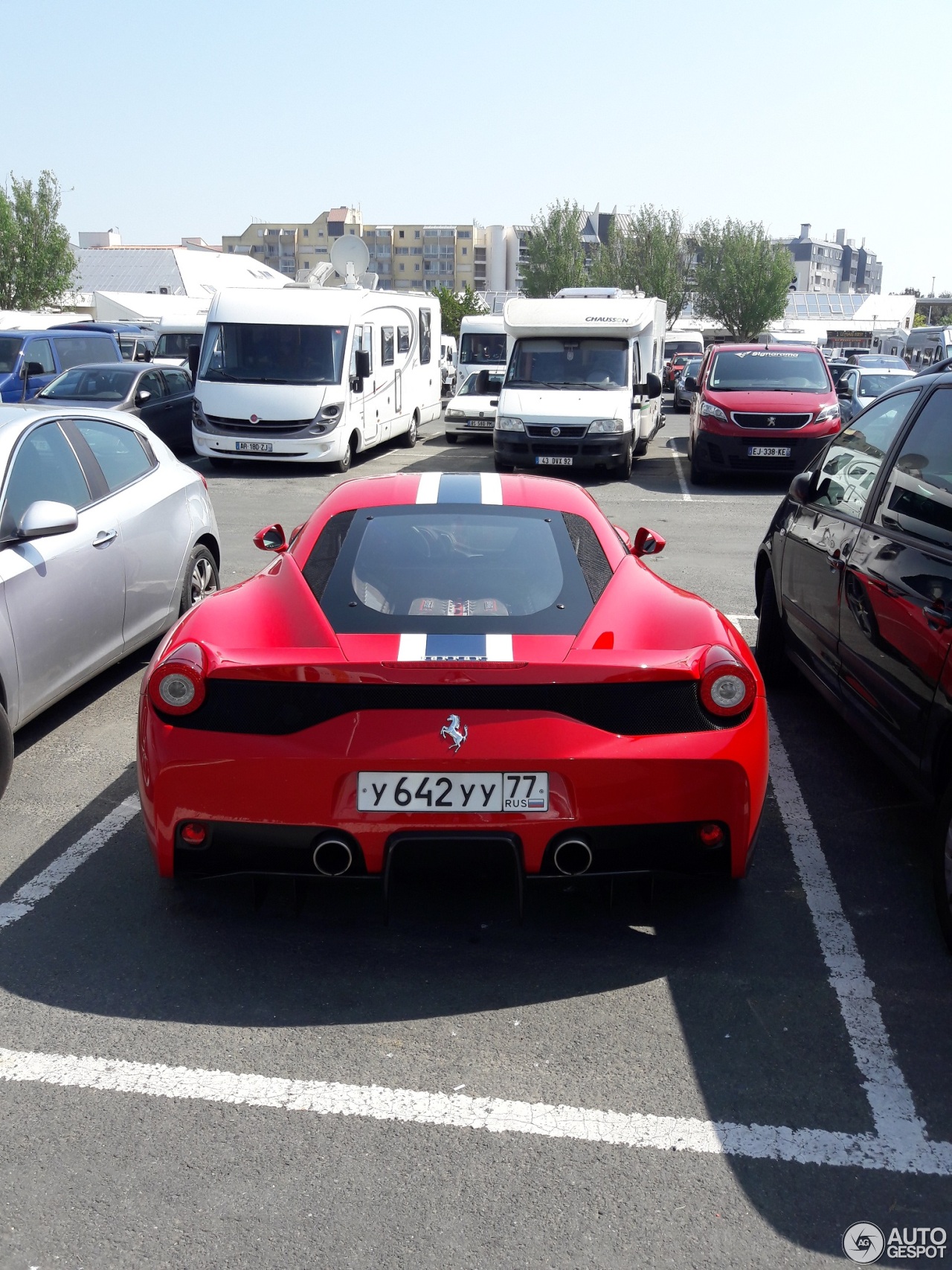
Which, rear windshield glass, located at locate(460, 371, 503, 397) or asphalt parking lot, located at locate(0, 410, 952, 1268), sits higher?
rear windshield glass, located at locate(460, 371, 503, 397)

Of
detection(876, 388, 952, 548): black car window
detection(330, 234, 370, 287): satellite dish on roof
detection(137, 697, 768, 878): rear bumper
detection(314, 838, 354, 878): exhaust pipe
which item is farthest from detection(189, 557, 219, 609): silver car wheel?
detection(330, 234, 370, 287): satellite dish on roof

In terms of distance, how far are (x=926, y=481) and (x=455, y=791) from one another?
2.27 m

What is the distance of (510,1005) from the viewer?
333cm

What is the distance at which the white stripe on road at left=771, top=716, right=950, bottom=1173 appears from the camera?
2.78 meters

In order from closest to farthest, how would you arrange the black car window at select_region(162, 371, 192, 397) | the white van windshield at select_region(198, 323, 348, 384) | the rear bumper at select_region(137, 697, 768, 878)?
the rear bumper at select_region(137, 697, 768, 878) → the white van windshield at select_region(198, 323, 348, 384) → the black car window at select_region(162, 371, 192, 397)

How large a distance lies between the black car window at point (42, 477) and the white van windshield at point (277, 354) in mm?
12272

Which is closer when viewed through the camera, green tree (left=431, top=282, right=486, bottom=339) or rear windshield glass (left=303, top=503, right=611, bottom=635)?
rear windshield glass (left=303, top=503, right=611, bottom=635)

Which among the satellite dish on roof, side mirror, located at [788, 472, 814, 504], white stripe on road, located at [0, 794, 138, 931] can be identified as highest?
the satellite dish on roof

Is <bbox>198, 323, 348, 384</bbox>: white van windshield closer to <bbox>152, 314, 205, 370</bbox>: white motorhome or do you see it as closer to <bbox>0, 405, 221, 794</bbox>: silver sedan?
Answer: <bbox>152, 314, 205, 370</bbox>: white motorhome

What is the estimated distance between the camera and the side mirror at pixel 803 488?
18.9ft

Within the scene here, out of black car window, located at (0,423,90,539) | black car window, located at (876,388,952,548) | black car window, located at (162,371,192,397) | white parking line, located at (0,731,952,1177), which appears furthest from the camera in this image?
black car window, located at (162,371,192,397)

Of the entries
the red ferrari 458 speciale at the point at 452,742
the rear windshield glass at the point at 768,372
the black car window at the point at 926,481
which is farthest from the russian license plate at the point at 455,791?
the rear windshield glass at the point at 768,372

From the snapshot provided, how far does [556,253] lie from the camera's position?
8294 cm

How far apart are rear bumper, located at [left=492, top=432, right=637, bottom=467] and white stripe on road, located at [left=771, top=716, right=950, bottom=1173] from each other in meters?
12.0
